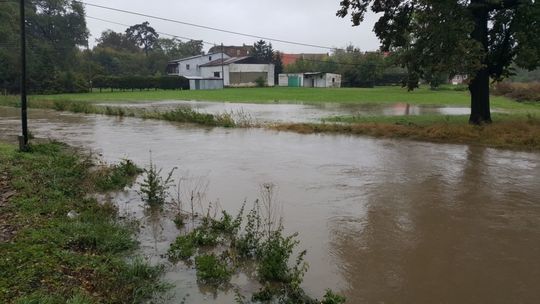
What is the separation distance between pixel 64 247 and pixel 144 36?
119 m

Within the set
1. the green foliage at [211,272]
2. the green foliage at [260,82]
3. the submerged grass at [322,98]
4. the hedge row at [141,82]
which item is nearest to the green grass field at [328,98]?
the submerged grass at [322,98]

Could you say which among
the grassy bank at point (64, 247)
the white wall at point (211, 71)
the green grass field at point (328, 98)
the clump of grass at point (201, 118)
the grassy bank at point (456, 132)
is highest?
the white wall at point (211, 71)

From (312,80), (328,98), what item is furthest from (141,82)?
(328,98)

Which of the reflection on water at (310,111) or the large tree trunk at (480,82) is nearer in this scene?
the large tree trunk at (480,82)

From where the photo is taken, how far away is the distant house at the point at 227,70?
8244 cm

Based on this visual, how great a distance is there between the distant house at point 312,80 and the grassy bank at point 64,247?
238ft

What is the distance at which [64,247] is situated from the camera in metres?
6.59

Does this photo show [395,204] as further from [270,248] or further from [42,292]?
[42,292]

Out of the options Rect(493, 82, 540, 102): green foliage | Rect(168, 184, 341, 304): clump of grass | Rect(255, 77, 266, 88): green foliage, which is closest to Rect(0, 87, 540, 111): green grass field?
Rect(493, 82, 540, 102): green foliage

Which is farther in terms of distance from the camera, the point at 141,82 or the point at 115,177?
the point at 141,82

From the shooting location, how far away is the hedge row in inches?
2712

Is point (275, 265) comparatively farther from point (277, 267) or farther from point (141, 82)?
point (141, 82)

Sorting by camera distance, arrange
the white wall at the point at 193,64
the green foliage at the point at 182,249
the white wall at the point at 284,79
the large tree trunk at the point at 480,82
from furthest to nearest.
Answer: the white wall at the point at 193,64
the white wall at the point at 284,79
the large tree trunk at the point at 480,82
the green foliage at the point at 182,249

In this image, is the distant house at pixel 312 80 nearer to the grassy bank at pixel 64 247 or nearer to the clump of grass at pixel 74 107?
the clump of grass at pixel 74 107
